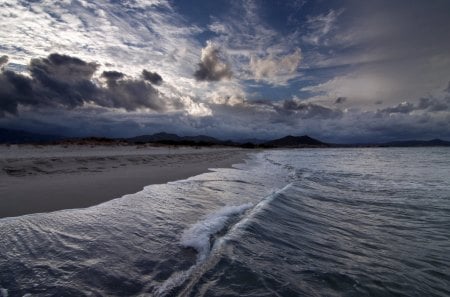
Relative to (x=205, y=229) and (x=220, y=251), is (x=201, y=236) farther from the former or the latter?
(x=220, y=251)

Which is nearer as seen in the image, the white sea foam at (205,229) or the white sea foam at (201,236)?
the white sea foam at (201,236)

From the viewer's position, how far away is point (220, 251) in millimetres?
4738

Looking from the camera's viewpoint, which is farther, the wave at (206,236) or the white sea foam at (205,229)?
the white sea foam at (205,229)

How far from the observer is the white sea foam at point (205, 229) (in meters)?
4.89

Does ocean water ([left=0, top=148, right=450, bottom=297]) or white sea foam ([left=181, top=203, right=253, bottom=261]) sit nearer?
ocean water ([left=0, top=148, right=450, bottom=297])

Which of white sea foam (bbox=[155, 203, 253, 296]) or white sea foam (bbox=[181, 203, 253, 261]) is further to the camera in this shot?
white sea foam (bbox=[181, 203, 253, 261])

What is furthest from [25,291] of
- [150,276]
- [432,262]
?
[432,262]

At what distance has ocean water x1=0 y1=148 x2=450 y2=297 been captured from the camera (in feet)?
11.7

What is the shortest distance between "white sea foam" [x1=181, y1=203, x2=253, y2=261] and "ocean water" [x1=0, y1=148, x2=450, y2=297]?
28 millimetres

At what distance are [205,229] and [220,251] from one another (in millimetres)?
1225

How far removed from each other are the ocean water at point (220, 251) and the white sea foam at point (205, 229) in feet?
0.09

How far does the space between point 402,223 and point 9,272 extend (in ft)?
29.8

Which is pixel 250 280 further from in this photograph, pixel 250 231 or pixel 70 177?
pixel 70 177

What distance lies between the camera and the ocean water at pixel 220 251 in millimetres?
3570
